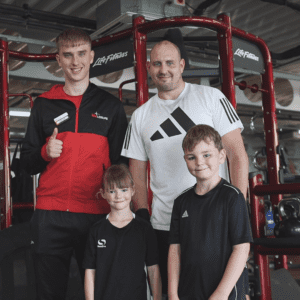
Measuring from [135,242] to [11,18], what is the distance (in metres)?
3.91

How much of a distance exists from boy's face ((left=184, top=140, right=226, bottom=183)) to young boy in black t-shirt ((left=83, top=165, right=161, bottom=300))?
13.9 inches

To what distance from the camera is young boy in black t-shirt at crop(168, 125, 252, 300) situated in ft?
4.48

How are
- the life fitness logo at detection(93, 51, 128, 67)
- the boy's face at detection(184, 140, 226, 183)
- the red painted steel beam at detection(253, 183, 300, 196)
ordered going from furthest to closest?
the life fitness logo at detection(93, 51, 128, 67) → the red painted steel beam at detection(253, 183, 300, 196) → the boy's face at detection(184, 140, 226, 183)

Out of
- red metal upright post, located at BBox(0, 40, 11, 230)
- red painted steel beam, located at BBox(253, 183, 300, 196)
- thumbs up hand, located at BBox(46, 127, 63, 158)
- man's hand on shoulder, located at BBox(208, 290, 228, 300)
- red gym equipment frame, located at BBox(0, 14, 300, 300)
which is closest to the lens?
man's hand on shoulder, located at BBox(208, 290, 228, 300)

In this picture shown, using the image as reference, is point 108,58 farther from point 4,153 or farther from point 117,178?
point 117,178

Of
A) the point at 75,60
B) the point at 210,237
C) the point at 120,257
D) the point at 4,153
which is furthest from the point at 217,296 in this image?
the point at 4,153

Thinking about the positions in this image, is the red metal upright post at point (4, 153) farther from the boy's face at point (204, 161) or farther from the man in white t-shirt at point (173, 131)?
the boy's face at point (204, 161)

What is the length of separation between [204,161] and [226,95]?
142 centimetres

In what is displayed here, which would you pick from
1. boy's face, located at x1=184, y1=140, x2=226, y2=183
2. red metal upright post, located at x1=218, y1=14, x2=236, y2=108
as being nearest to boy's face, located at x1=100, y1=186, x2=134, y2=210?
boy's face, located at x1=184, y1=140, x2=226, y2=183

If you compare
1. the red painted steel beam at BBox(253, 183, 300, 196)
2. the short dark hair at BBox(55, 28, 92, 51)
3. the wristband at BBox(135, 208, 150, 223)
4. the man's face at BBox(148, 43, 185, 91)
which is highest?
the short dark hair at BBox(55, 28, 92, 51)

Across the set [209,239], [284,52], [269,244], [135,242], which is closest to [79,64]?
[135,242]

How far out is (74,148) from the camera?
1.70 m

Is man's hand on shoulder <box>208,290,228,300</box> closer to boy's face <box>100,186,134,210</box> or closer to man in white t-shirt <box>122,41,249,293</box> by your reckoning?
man in white t-shirt <box>122,41,249,293</box>

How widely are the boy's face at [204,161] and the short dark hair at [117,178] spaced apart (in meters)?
0.33
